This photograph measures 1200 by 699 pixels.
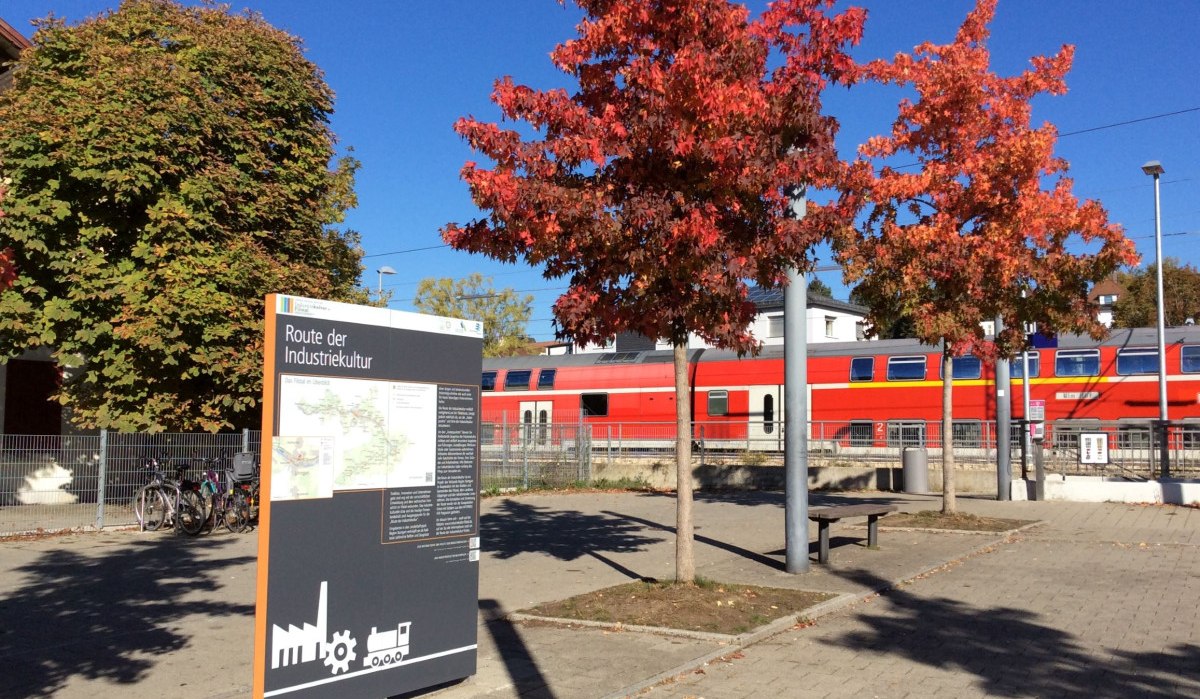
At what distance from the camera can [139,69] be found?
58.5 ft

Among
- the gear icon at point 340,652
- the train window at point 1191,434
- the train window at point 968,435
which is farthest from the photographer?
the train window at point 968,435

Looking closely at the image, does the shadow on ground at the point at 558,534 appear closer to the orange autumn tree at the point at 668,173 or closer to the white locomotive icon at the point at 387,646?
the orange autumn tree at the point at 668,173

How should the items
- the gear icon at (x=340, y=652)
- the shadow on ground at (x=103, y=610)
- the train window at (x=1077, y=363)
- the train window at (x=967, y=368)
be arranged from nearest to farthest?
the gear icon at (x=340, y=652) < the shadow on ground at (x=103, y=610) < the train window at (x=1077, y=363) < the train window at (x=967, y=368)

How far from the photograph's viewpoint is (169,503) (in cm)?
1581

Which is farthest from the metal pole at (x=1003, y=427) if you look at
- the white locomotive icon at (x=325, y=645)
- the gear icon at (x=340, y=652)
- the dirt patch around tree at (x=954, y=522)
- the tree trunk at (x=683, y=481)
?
the gear icon at (x=340, y=652)

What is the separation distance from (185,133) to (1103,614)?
15831 mm

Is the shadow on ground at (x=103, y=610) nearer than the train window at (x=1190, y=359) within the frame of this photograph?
Yes

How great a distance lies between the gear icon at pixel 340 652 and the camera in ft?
19.2

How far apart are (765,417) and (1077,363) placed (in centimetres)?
967

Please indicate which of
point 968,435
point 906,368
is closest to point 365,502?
point 968,435

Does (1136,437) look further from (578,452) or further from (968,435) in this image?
(578,452)

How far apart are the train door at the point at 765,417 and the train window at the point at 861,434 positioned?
4.06 m

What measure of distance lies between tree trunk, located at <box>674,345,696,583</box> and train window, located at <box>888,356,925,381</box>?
2431 cm

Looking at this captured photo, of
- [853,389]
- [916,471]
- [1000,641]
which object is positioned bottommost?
[1000,641]
